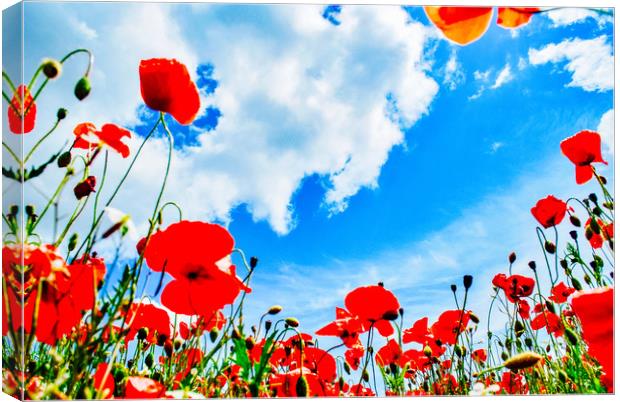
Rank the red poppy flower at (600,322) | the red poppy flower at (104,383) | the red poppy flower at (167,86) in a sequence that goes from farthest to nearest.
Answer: the red poppy flower at (600,322) < the red poppy flower at (167,86) < the red poppy flower at (104,383)

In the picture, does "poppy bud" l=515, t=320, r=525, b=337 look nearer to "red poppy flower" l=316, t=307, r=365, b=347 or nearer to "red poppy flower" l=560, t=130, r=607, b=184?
"red poppy flower" l=560, t=130, r=607, b=184

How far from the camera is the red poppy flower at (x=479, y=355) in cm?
286

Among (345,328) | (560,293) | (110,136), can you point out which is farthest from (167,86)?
(560,293)

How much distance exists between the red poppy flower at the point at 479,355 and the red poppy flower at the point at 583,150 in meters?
0.83

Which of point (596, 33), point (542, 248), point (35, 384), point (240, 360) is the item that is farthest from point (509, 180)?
point (35, 384)

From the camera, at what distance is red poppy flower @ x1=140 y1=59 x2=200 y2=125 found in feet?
6.73

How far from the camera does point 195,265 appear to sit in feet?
6.19

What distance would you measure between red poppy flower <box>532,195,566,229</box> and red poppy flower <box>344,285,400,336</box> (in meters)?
0.80

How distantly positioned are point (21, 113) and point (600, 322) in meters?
2.14

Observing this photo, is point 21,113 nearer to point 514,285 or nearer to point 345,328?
point 345,328

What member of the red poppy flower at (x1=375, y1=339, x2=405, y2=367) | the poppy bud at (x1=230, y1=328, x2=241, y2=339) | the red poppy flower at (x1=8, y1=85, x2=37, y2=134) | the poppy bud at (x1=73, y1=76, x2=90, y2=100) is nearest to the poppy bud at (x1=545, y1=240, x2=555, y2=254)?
the red poppy flower at (x1=375, y1=339, x2=405, y2=367)

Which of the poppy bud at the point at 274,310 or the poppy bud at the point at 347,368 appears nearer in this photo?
the poppy bud at the point at 274,310

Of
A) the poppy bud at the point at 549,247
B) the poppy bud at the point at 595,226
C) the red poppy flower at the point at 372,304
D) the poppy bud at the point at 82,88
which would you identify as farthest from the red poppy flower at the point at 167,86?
the poppy bud at the point at 595,226

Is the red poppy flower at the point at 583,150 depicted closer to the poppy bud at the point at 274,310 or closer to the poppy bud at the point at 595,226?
the poppy bud at the point at 595,226
